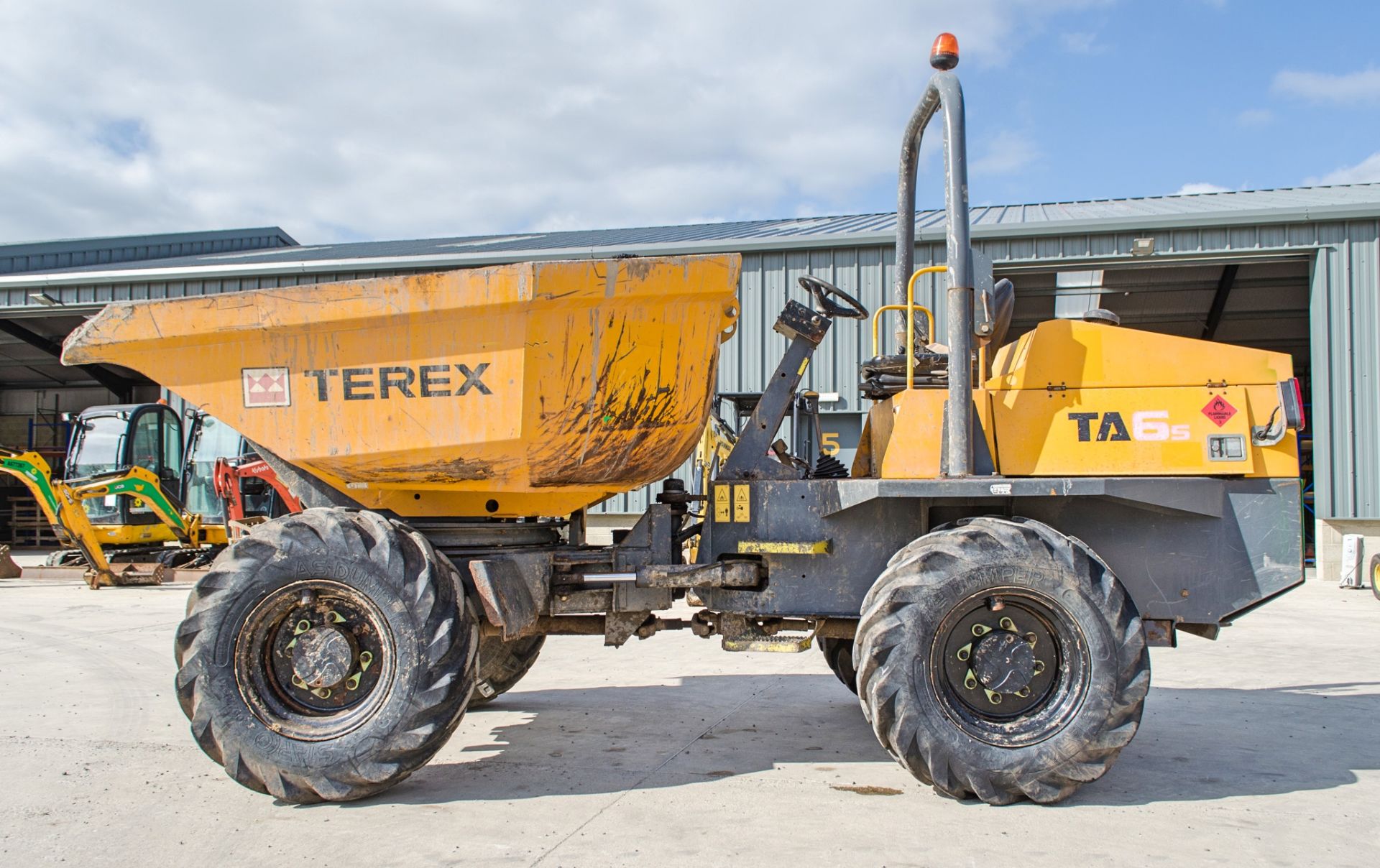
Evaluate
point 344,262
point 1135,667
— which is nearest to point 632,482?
point 1135,667

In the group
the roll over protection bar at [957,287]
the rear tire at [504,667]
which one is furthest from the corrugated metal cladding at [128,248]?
the roll over protection bar at [957,287]

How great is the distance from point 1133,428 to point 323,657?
156 inches

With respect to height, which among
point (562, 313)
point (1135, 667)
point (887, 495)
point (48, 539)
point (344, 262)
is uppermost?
point (344, 262)

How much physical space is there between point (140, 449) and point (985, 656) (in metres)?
18.1

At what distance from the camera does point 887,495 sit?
459 centimetres

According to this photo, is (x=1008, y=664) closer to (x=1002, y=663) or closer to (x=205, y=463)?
(x=1002, y=663)

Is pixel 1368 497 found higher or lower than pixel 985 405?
lower

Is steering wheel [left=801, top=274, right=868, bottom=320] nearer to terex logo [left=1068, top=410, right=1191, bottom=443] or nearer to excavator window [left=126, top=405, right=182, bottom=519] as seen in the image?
terex logo [left=1068, top=410, right=1191, bottom=443]

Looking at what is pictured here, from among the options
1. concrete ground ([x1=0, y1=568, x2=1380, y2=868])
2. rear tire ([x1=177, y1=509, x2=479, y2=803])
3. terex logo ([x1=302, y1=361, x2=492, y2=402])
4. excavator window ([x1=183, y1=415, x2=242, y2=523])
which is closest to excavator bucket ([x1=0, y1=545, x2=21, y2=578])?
excavator window ([x1=183, y1=415, x2=242, y2=523])

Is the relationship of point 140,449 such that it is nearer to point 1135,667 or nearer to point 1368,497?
point 1135,667

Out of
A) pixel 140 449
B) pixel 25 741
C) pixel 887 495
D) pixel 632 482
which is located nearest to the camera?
pixel 887 495

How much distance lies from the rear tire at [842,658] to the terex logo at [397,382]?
286cm

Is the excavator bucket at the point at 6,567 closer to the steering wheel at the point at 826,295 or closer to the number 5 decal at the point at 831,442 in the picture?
the number 5 decal at the point at 831,442

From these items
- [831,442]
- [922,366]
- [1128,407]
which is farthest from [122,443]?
[1128,407]
